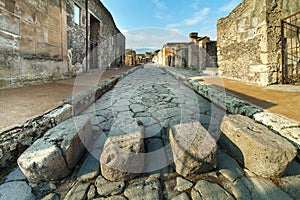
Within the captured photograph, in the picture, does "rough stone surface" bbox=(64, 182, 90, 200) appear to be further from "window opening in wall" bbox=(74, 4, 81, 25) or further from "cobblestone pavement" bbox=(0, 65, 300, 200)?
"window opening in wall" bbox=(74, 4, 81, 25)

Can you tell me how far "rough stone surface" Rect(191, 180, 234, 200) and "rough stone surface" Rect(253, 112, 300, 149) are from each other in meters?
0.89

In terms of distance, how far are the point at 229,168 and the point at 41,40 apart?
528 cm

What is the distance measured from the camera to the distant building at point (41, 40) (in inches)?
123

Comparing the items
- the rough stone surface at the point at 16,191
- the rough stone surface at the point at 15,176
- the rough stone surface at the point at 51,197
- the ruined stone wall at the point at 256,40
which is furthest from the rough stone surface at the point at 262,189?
the ruined stone wall at the point at 256,40

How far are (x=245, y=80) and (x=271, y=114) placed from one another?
10.2 ft

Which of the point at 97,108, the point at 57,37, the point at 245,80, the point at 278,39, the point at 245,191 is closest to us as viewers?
the point at 245,191

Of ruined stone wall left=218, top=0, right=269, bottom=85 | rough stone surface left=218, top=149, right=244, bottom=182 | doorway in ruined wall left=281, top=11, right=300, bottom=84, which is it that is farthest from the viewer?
ruined stone wall left=218, top=0, right=269, bottom=85

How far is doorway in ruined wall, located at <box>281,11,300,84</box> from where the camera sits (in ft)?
11.2

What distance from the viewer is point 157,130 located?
74.6 inches

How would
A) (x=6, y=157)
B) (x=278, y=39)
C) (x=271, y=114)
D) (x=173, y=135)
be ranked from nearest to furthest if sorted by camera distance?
(x=6, y=157) → (x=173, y=135) → (x=271, y=114) → (x=278, y=39)

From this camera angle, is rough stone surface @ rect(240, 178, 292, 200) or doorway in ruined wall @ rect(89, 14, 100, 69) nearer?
rough stone surface @ rect(240, 178, 292, 200)

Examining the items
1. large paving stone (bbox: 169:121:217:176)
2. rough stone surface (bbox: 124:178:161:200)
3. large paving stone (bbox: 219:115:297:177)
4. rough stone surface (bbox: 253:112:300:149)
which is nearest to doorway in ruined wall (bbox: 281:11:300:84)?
rough stone surface (bbox: 253:112:300:149)

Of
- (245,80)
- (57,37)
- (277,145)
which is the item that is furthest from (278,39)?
(57,37)

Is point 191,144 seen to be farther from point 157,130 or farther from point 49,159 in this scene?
point 49,159
